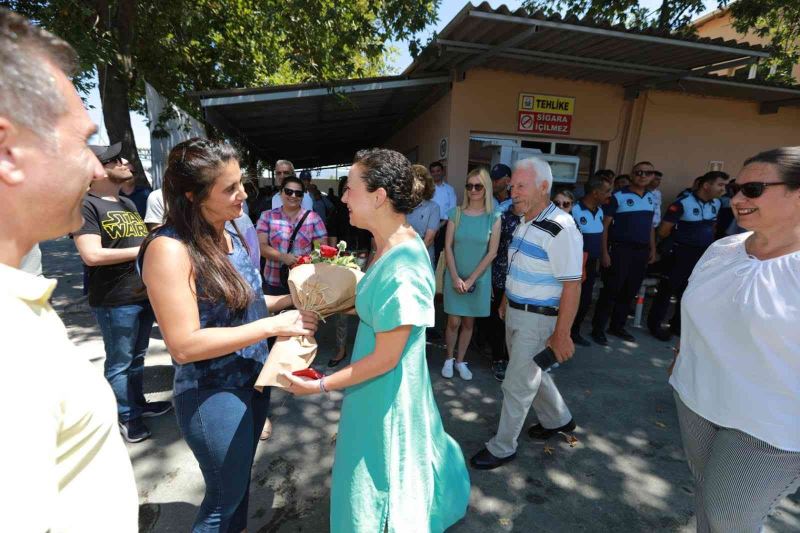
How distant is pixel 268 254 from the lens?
384 centimetres

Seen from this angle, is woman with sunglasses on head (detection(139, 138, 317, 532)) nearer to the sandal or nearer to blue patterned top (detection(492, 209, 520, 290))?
the sandal

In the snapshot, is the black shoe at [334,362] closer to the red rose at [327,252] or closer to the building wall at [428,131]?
the red rose at [327,252]

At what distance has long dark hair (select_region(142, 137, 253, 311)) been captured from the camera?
1454mm

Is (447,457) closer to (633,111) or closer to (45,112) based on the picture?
(45,112)

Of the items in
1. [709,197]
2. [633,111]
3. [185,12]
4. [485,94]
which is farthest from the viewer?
[633,111]

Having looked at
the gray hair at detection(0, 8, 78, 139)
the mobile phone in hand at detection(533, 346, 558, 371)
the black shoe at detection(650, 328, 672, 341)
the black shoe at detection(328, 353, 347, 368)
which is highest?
the gray hair at detection(0, 8, 78, 139)

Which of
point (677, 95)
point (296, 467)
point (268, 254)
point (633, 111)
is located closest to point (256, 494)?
point (296, 467)

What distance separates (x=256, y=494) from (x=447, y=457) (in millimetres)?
1423

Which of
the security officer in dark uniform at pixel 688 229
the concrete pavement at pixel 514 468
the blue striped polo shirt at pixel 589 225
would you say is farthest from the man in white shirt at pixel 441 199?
the security officer in dark uniform at pixel 688 229

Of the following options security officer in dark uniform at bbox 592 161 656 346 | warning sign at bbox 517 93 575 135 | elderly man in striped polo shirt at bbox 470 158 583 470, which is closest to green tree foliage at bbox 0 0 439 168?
warning sign at bbox 517 93 575 135

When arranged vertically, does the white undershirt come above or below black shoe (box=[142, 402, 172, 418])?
above

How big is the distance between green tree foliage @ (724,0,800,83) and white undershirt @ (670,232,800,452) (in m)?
7.67

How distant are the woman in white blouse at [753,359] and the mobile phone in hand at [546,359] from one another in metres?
0.84

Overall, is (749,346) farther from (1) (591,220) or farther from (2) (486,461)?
(1) (591,220)
